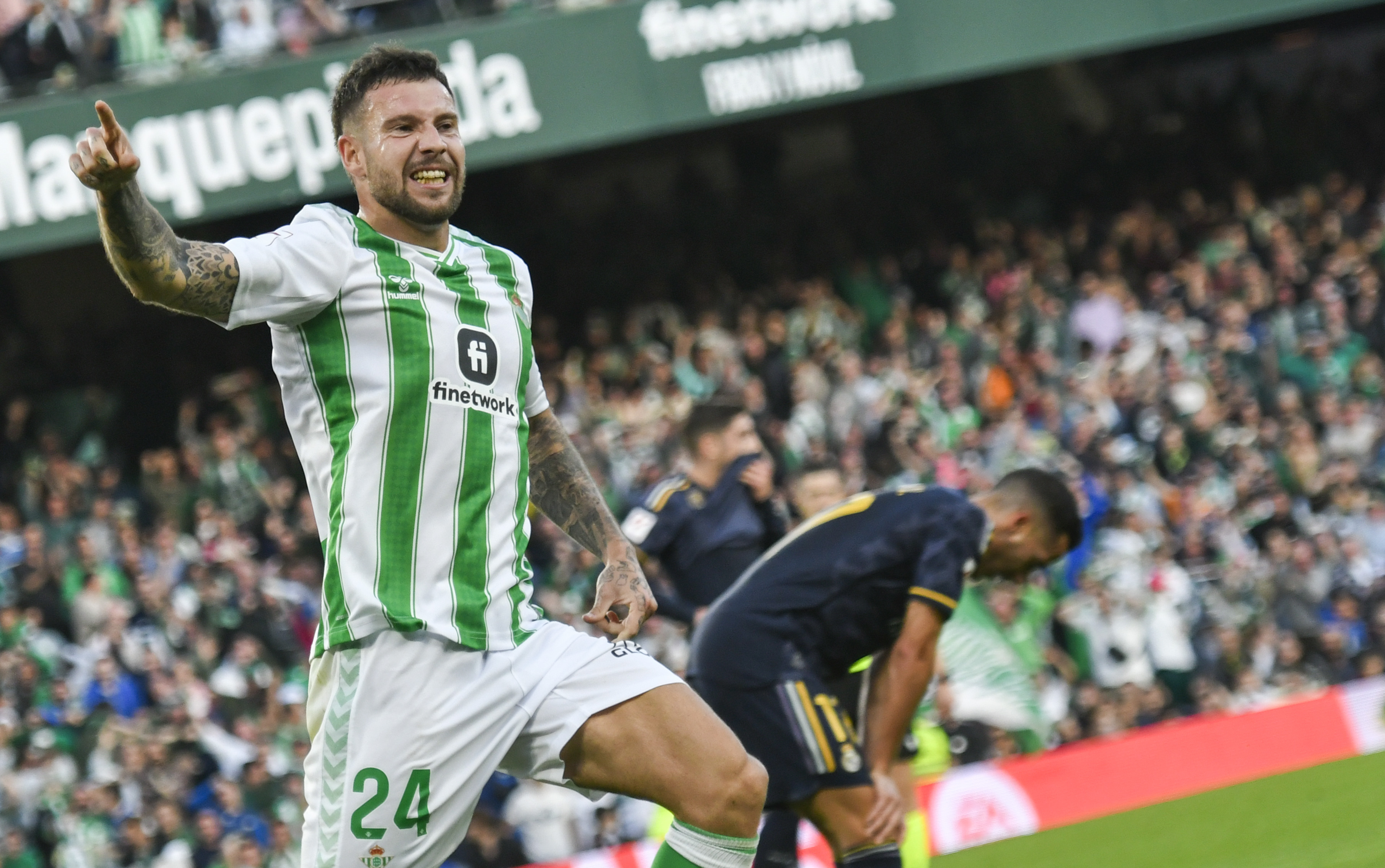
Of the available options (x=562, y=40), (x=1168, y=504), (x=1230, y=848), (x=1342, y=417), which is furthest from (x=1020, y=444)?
(x=1230, y=848)

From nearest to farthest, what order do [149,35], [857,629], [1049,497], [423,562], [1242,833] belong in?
[423,562] → [1049,497] → [857,629] → [1242,833] → [149,35]

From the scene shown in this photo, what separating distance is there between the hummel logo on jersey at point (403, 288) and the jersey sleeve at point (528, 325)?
26cm

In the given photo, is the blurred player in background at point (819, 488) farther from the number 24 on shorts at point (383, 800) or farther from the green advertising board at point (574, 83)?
the green advertising board at point (574, 83)

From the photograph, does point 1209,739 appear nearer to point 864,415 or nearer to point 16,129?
point 864,415

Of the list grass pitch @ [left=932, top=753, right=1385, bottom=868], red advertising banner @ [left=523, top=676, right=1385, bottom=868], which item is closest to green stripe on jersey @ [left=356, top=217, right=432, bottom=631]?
grass pitch @ [left=932, top=753, right=1385, bottom=868]

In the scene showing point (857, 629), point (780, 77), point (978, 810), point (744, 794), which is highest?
point (780, 77)

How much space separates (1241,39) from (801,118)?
202 inches

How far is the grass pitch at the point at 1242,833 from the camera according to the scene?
24.0ft

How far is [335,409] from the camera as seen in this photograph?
147 inches

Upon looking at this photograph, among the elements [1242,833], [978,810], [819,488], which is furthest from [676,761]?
[978,810]

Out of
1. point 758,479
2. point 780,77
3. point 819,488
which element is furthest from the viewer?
point 780,77

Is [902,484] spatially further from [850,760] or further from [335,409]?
[335,409]

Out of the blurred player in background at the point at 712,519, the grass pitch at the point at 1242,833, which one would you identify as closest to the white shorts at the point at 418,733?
the blurred player in background at the point at 712,519

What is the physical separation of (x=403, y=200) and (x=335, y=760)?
47.9 inches
